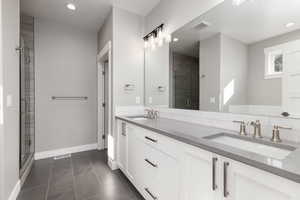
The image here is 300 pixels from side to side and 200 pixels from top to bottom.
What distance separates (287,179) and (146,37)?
2.50 meters

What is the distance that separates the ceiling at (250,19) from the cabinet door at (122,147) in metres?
1.54

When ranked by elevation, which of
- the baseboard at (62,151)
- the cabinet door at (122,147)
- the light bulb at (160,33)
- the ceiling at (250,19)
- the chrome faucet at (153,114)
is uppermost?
the light bulb at (160,33)

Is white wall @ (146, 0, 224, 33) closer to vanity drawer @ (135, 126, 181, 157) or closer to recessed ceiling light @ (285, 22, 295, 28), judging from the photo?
recessed ceiling light @ (285, 22, 295, 28)

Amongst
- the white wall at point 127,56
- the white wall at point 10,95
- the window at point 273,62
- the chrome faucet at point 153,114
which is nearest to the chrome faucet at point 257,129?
the window at point 273,62

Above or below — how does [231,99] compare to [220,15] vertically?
below

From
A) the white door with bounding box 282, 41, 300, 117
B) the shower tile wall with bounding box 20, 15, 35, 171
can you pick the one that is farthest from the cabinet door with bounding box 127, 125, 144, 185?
the shower tile wall with bounding box 20, 15, 35, 171

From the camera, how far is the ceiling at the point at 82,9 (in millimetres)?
2355

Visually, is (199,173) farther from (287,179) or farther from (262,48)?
(262,48)

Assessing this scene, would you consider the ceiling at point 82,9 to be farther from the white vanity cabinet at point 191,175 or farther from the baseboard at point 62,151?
the baseboard at point 62,151

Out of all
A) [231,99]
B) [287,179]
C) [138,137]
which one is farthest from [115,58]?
[287,179]

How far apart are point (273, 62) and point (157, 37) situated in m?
1.63

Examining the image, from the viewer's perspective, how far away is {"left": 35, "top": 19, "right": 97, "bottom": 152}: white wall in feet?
9.51

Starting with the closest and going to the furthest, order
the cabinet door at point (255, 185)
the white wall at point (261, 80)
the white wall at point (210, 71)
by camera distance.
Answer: the cabinet door at point (255, 185), the white wall at point (261, 80), the white wall at point (210, 71)

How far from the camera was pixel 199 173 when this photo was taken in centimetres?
95
